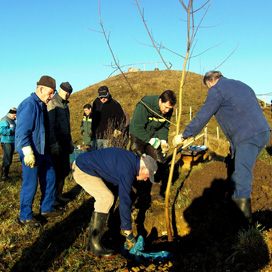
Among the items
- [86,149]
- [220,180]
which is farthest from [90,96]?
[220,180]

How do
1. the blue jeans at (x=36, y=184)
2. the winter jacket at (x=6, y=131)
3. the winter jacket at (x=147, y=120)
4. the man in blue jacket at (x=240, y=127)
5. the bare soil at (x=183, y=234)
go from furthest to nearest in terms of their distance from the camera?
the winter jacket at (x=6, y=131) → the winter jacket at (x=147, y=120) → the blue jeans at (x=36, y=184) → the man in blue jacket at (x=240, y=127) → the bare soil at (x=183, y=234)

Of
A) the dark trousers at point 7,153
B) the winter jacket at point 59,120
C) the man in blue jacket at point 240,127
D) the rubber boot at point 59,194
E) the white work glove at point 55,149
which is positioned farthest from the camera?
the dark trousers at point 7,153

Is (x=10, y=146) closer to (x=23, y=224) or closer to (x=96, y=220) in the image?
(x=23, y=224)

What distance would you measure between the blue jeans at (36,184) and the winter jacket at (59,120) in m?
0.52

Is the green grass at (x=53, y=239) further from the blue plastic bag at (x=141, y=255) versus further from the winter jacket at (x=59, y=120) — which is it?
the winter jacket at (x=59, y=120)

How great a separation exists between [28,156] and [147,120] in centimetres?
188

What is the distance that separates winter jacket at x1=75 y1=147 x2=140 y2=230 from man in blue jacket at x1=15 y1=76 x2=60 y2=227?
84 centimetres

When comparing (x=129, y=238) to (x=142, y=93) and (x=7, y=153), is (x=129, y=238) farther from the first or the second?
(x=142, y=93)

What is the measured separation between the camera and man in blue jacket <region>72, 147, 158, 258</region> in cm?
276

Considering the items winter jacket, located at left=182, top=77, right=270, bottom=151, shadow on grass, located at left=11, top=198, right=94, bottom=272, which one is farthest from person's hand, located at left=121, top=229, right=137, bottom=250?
winter jacket, located at left=182, top=77, right=270, bottom=151

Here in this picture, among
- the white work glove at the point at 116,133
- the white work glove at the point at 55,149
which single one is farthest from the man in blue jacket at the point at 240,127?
the white work glove at the point at 116,133

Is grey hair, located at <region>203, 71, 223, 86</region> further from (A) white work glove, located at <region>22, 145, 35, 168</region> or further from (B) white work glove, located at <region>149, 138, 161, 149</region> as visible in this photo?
(A) white work glove, located at <region>22, 145, 35, 168</region>

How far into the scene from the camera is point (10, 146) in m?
6.88

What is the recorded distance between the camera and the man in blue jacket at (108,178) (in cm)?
276
